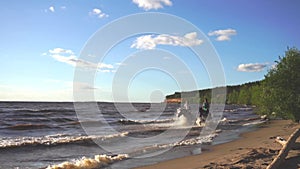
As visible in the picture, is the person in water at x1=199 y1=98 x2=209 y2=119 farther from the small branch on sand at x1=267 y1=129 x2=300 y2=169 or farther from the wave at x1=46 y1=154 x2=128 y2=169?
the small branch on sand at x1=267 y1=129 x2=300 y2=169

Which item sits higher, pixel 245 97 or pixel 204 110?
pixel 245 97

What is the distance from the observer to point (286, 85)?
72.5 ft

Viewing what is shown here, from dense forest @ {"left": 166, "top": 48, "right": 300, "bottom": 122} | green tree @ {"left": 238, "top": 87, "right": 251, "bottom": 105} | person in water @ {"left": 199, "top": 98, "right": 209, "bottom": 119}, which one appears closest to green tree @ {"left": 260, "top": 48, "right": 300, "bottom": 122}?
dense forest @ {"left": 166, "top": 48, "right": 300, "bottom": 122}

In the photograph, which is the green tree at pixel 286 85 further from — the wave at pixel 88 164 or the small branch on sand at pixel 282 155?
the wave at pixel 88 164

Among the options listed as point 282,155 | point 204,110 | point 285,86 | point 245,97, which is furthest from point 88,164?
point 245,97

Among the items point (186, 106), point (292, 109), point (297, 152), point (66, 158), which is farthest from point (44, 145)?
point (186, 106)

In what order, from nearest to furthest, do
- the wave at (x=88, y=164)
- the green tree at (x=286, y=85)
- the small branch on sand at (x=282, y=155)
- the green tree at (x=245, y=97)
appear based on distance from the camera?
the small branch on sand at (x=282, y=155) < the wave at (x=88, y=164) < the green tree at (x=286, y=85) < the green tree at (x=245, y=97)

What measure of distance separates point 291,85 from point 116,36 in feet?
41.9

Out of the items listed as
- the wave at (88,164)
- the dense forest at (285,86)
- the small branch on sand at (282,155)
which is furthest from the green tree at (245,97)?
the wave at (88,164)

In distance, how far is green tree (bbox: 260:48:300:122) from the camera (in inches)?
854

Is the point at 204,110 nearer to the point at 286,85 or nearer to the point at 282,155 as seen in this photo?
the point at 286,85

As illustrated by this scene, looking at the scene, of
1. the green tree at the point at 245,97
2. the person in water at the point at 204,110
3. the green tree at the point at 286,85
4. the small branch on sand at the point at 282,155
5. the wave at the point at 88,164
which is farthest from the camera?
the green tree at the point at 245,97

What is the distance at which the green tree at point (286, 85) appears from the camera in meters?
21.7

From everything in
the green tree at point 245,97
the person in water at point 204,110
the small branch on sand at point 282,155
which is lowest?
the small branch on sand at point 282,155
